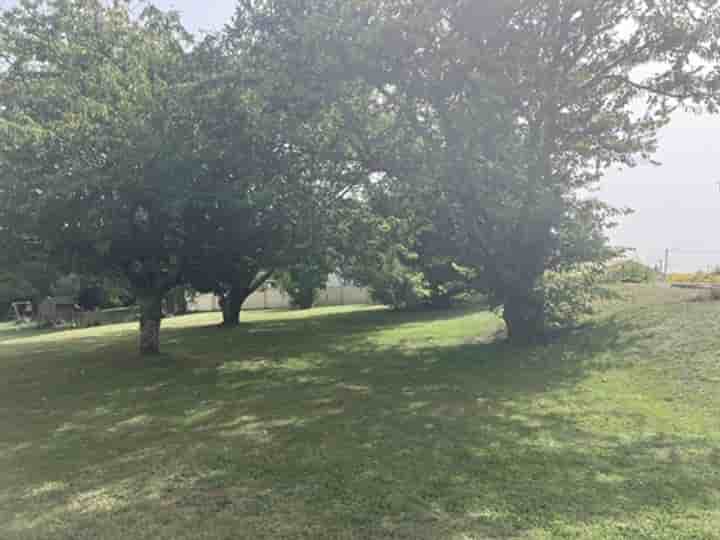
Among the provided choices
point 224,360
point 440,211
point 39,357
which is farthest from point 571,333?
point 39,357

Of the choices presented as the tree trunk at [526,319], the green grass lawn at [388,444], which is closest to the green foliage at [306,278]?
the green grass lawn at [388,444]

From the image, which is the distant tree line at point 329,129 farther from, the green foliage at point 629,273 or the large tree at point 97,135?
the green foliage at point 629,273

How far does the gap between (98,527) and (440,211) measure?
769 cm

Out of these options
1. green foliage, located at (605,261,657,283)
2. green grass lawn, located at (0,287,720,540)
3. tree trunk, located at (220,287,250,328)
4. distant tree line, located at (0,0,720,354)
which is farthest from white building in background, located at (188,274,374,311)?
green grass lawn, located at (0,287,720,540)

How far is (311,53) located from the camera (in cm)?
771

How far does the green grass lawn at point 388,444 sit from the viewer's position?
10.9ft

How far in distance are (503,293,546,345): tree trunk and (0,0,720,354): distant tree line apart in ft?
0.13

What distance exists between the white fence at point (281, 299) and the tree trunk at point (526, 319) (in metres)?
23.4

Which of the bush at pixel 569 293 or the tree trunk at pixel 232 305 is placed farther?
the tree trunk at pixel 232 305

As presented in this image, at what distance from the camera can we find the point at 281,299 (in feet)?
117

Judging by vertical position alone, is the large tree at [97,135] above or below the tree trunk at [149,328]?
above

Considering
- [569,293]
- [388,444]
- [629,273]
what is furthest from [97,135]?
[629,273]

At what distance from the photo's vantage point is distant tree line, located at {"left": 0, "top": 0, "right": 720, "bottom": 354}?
793 centimetres

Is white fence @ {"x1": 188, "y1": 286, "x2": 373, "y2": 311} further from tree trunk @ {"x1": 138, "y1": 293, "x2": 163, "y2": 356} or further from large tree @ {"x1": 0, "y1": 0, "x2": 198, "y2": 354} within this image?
large tree @ {"x1": 0, "y1": 0, "x2": 198, "y2": 354}
